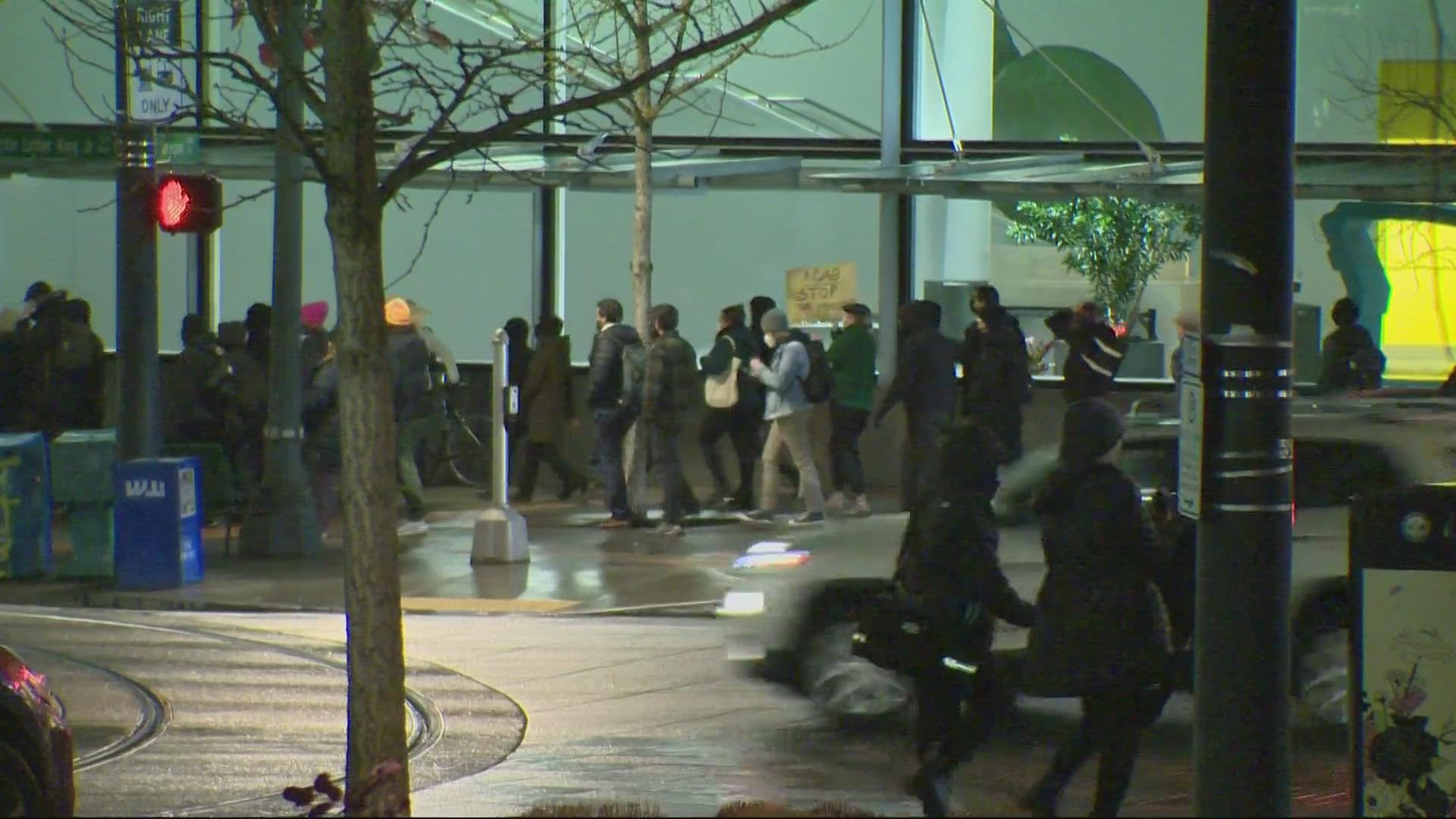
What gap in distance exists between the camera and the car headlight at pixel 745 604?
9.23 meters

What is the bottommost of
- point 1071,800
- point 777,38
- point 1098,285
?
point 1071,800

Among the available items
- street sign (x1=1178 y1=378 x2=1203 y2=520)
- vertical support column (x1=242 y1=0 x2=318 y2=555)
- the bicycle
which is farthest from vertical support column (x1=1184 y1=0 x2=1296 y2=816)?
the bicycle

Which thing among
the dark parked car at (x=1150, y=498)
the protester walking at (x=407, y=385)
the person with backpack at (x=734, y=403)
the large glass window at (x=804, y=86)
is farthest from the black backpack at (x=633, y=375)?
the dark parked car at (x=1150, y=498)

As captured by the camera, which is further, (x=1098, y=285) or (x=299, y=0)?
(x=1098, y=285)

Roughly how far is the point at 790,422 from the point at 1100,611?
31.9 feet

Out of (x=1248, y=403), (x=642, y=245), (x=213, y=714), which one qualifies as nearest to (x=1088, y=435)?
(x=1248, y=403)

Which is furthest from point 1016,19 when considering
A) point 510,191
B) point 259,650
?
point 259,650

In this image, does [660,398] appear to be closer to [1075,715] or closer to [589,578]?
[589,578]

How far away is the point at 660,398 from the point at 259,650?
5246 mm

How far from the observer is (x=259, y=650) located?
36.7 feet

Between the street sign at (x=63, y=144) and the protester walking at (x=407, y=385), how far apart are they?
2747 mm

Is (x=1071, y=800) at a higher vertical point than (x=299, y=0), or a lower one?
lower

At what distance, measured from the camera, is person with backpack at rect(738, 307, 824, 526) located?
53.4 feet

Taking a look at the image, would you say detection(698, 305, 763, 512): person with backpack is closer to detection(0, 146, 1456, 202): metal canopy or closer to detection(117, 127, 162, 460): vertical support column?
detection(0, 146, 1456, 202): metal canopy
